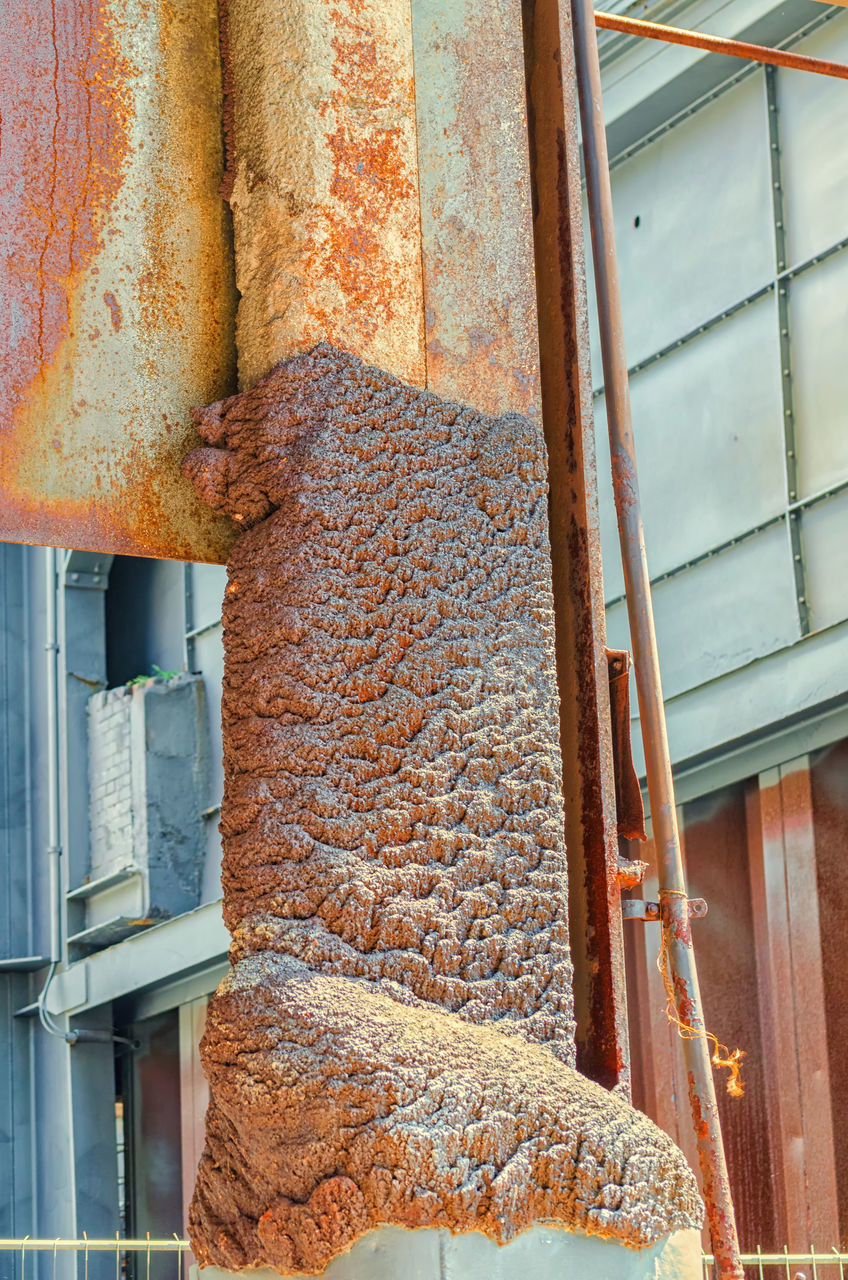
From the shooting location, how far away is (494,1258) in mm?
2191

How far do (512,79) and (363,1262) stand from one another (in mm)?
2219

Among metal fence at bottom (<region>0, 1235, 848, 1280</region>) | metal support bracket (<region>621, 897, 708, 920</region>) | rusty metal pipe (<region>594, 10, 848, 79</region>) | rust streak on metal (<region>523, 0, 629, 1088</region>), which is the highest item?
rusty metal pipe (<region>594, 10, 848, 79</region>)

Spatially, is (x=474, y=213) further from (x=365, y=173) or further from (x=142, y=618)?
(x=142, y=618)

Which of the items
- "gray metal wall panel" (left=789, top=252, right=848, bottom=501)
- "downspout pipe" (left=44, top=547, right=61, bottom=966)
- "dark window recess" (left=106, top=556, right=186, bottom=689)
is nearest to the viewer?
"gray metal wall panel" (left=789, top=252, right=848, bottom=501)

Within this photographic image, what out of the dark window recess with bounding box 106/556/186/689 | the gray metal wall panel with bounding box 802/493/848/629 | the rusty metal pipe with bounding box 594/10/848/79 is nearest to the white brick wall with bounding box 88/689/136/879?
the dark window recess with bounding box 106/556/186/689

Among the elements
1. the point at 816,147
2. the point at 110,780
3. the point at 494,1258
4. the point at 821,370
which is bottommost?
the point at 494,1258

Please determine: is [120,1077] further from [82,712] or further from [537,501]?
[537,501]

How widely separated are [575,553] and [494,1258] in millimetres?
1332

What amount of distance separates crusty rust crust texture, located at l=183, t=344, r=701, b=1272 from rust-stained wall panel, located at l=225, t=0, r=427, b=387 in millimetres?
105

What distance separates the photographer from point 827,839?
26.7ft

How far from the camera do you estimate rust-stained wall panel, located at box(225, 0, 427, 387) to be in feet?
9.18

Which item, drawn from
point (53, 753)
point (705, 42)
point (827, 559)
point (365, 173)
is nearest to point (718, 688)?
point (827, 559)

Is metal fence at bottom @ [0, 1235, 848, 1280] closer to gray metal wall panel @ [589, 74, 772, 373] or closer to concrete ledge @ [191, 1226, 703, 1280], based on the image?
concrete ledge @ [191, 1226, 703, 1280]

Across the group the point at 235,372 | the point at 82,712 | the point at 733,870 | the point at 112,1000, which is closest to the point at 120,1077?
the point at 112,1000
